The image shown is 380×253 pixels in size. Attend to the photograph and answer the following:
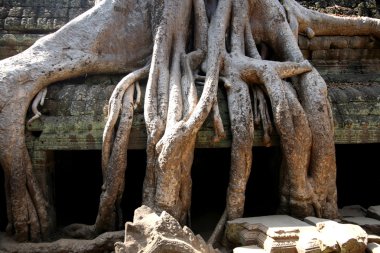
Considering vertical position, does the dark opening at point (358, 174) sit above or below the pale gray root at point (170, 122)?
below

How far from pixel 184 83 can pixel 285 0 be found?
1.99 meters

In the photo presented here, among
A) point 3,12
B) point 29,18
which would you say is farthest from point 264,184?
point 3,12

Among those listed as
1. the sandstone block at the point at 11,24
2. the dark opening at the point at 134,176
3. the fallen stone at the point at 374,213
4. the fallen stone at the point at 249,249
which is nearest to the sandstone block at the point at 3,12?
A: the sandstone block at the point at 11,24

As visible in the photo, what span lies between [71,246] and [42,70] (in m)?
1.57

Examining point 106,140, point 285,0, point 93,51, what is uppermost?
point 285,0

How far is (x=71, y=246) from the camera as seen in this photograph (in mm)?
3025

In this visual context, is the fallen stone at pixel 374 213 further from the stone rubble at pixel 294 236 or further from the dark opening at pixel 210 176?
the dark opening at pixel 210 176

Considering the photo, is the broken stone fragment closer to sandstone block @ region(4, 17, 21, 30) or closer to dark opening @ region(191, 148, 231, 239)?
dark opening @ region(191, 148, 231, 239)

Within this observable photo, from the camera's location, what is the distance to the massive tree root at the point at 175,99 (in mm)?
3111

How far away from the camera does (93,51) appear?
3.81m

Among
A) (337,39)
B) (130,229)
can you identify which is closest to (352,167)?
(337,39)

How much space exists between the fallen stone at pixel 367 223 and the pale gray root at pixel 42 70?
254 cm

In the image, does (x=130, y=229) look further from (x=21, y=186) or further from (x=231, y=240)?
(x=21, y=186)

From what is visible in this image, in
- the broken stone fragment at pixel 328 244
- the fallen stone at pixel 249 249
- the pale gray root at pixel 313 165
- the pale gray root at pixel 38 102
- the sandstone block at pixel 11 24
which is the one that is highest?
the sandstone block at pixel 11 24
